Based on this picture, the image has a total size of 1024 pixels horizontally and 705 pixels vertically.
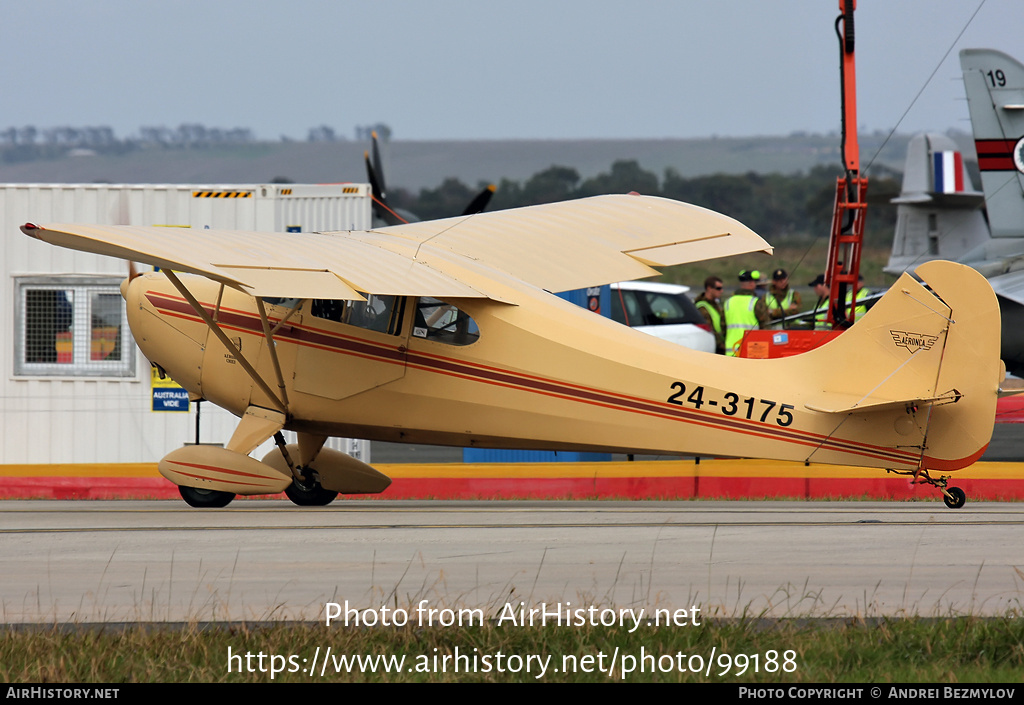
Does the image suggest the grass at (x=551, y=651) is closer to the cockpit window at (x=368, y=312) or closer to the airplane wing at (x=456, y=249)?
the airplane wing at (x=456, y=249)

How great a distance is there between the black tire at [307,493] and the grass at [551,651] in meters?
6.05

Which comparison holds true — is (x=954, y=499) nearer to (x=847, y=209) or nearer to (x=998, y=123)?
(x=847, y=209)

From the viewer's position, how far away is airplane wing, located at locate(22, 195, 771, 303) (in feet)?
28.3

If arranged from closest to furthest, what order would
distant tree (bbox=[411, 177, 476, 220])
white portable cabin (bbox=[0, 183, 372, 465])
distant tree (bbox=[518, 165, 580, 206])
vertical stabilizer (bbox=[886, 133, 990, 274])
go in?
white portable cabin (bbox=[0, 183, 372, 465]) < vertical stabilizer (bbox=[886, 133, 990, 274]) < distant tree (bbox=[411, 177, 476, 220]) < distant tree (bbox=[518, 165, 580, 206])

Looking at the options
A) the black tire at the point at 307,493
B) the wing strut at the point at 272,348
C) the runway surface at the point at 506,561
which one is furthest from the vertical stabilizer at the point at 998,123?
the wing strut at the point at 272,348

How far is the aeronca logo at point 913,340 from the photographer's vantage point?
9.16 metres

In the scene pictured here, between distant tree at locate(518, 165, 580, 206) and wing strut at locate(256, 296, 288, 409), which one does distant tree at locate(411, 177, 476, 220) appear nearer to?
distant tree at locate(518, 165, 580, 206)

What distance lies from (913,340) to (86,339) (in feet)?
33.0

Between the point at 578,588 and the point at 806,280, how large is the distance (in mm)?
65021

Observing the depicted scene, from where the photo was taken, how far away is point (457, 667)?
15.9 feet

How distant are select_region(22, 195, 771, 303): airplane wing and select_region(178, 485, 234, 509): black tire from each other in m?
2.57

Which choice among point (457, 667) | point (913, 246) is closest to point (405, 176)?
point (913, 246)

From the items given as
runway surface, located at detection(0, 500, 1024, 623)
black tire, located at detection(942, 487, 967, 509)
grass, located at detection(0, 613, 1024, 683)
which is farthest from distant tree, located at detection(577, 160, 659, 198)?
grass, located at detection(0, 613, 1024, 683)

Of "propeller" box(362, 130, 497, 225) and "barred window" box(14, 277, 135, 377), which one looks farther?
"propeller" box(362, 130, 497, 225)
